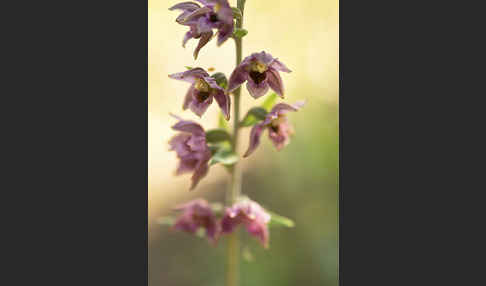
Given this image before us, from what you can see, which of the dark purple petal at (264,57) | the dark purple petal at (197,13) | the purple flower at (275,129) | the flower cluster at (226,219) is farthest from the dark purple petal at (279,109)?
the dark purple petal at (197,13)

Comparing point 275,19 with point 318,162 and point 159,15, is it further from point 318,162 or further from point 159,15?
point 318,162

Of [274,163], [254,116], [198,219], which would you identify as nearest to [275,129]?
[254,116]

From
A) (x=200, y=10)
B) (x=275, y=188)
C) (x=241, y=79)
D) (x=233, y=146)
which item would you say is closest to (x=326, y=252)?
(x=275, y=188)

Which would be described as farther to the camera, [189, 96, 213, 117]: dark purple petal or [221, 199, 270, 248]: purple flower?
[221, 199, 270, 248]: purple flower

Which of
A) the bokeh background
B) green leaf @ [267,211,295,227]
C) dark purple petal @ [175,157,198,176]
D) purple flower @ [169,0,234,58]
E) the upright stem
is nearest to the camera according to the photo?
purple flower @ [169,0,234,58]

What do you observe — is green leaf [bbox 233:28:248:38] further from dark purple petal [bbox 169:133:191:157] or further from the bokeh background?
the bokeh background

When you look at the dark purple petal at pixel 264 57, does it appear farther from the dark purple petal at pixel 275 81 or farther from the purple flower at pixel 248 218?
the purple flower at pixel 248 218

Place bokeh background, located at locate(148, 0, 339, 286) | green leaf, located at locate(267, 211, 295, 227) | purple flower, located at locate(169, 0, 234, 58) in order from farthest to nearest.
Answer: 1. bokeh background, located at locate(148, 0, 339, 286)
2. green leaf, located at locate(267, 211, 295, 227)
3. purple flower, located at locate(169, 0, 234, 58)

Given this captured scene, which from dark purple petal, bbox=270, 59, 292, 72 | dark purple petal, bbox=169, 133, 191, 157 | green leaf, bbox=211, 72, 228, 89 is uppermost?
dark purple petal, bbox=270, 59, 292, 72

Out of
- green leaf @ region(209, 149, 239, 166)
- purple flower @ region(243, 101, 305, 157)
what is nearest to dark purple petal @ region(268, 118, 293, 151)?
purple flower @ region(243, 101, 305, 157)
